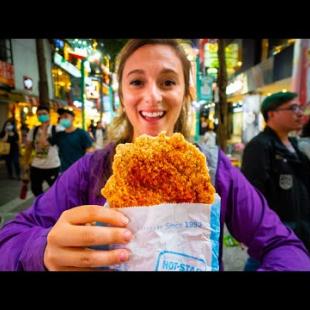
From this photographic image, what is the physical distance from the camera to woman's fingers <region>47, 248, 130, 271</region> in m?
0.76

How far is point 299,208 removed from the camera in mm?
2424

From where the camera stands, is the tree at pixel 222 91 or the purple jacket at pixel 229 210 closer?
the purple jacket at pixel 229 210

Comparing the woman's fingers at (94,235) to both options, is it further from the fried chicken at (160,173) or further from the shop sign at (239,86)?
the shop sign at (239,86)

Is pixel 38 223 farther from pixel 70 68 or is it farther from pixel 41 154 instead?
pixel 41 154

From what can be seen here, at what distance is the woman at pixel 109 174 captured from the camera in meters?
1.02

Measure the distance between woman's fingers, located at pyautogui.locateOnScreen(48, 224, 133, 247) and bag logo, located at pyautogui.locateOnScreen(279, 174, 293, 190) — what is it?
1.95 meters

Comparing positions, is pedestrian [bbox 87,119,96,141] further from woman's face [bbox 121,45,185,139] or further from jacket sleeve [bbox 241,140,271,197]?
woman's face [bbox 121,45,185,139]

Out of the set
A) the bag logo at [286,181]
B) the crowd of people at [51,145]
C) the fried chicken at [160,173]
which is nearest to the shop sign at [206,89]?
the crowd of people at [51,145]

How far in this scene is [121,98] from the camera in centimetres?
119

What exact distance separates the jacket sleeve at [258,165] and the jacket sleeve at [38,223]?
157cm

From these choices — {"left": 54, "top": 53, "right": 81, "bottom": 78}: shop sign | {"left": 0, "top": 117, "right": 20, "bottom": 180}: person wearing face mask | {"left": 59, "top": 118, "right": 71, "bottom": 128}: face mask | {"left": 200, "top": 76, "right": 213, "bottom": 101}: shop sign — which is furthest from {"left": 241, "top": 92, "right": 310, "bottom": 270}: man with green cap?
{"left": 0, "top": 117, "right": 20, "bottom": 180}: person wearing face mask
